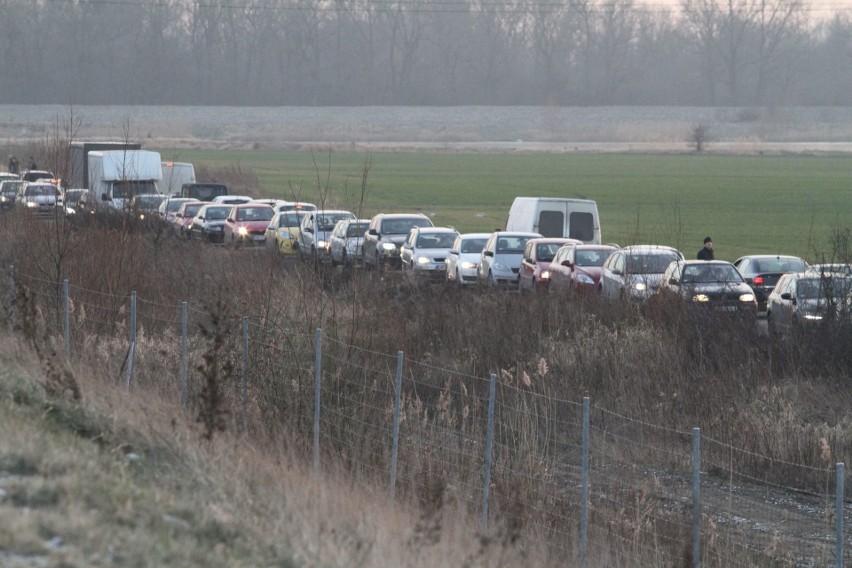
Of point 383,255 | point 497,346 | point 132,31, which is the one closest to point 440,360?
point 497,346

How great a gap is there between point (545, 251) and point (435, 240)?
4.45 m

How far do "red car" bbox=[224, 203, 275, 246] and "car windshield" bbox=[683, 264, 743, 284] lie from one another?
55.5 feet

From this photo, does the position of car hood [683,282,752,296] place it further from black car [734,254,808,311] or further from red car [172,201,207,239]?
red car [172,201,207,239]

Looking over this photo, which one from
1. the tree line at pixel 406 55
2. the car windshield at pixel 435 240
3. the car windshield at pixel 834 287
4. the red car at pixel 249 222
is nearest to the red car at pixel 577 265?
the car windshield at pixel 435 240

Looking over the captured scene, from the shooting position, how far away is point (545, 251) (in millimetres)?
29438

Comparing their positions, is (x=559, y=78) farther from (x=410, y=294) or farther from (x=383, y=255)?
(x=410, y=294)

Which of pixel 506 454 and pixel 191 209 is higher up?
pixel 191 209

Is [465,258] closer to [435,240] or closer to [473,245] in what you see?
[473,245]

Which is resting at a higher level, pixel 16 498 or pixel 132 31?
pixel 132 31

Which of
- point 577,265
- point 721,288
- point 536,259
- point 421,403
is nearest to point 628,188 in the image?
point 536,259

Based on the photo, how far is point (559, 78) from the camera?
162125 millimetres

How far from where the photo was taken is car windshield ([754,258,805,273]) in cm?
2691

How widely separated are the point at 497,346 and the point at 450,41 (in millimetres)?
151082

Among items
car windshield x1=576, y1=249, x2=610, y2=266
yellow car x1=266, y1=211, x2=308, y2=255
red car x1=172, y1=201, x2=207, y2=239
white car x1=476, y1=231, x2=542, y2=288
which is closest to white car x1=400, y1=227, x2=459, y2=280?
white car x1=476, y1=231, x2=542, y2=288
